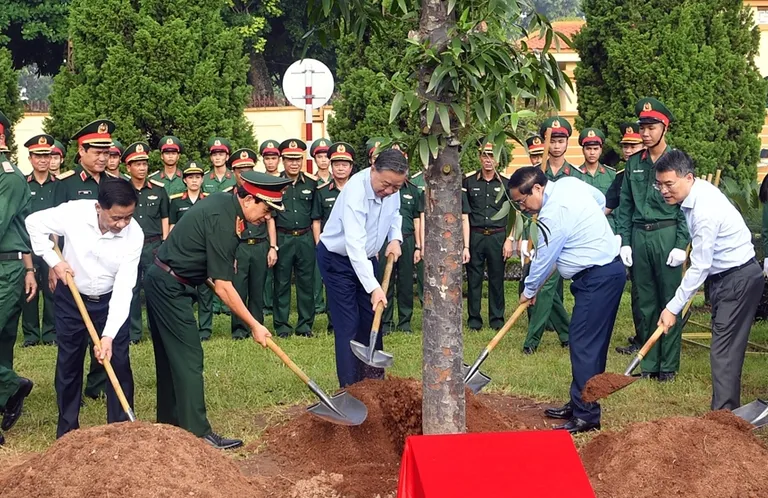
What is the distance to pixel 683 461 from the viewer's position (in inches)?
218

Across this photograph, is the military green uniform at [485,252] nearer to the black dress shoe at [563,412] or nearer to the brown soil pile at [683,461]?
the black dress shoe at [563,412]

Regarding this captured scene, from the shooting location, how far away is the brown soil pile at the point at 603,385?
653 cm

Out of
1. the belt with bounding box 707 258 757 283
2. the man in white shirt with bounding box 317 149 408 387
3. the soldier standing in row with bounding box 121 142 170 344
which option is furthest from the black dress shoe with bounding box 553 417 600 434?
the soldier standing in row with bounding box 121 142 170 344

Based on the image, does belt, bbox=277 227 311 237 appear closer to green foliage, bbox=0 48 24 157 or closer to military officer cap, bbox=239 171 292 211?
green foliage, bbox=0 48 24 157

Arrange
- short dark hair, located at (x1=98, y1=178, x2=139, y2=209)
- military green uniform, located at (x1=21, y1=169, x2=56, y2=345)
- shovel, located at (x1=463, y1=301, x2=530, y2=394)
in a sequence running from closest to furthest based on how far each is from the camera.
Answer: short dark hair, located at (x1=98, y1=178, x2=139, y2=209) < shovel, located at (x1=463, y1=301, x2=530, y2=394) < military green uniform, located at (x1=21, y1=169, x2=56, y2=345)

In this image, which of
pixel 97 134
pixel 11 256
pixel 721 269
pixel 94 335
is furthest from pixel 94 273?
pixel 721 269

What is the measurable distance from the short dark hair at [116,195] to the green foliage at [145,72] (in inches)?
265

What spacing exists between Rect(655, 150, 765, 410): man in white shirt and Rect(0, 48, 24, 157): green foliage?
34.0 ft

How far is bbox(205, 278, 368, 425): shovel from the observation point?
245 inches

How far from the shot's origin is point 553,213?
6855 millimetres

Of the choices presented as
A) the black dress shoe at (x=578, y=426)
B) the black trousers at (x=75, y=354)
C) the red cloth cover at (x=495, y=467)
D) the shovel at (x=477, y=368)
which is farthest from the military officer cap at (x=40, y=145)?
the red cloth cover at (x=495, y=467)

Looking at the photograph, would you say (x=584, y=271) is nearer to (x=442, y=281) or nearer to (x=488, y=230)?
(x=442, y=281)

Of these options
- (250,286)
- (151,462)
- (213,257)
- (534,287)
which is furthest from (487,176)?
(151,462)

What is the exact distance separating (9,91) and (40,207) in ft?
15.7
